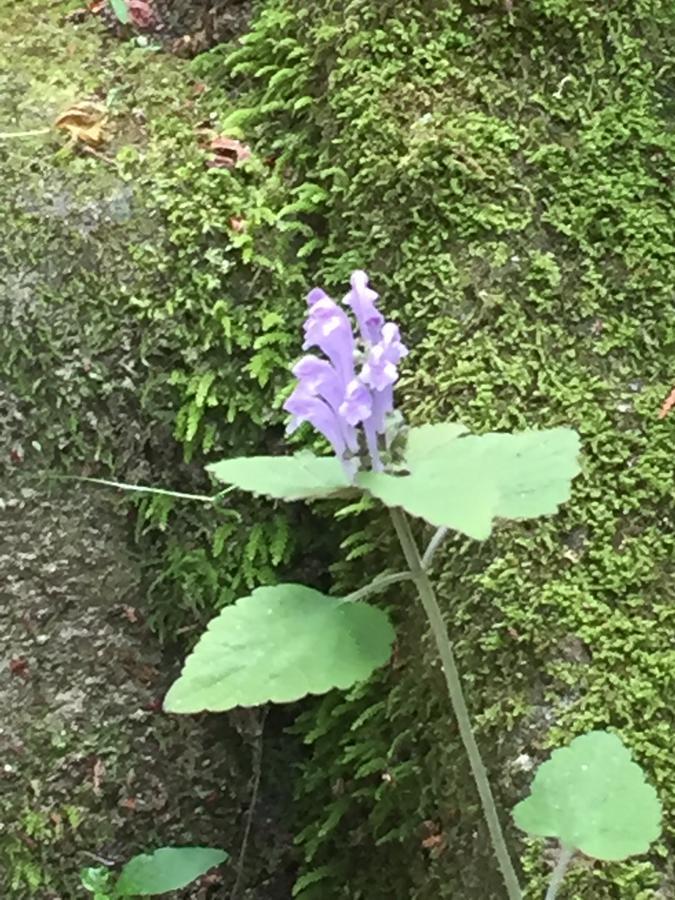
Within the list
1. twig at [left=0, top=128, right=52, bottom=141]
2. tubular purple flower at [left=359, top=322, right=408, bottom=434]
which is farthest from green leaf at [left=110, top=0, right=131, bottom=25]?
tubular purple flower at [left=359, top=322, right=408, bottom=434]

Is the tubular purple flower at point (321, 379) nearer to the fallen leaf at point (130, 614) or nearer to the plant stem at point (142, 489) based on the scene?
the plant stem at point (142, 489)

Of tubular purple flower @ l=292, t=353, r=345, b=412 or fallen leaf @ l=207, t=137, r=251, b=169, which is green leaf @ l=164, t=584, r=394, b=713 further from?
fallen leaf @ l=207, t=137, r=251, b=169

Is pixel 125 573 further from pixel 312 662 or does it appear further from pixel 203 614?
pixel 312 662

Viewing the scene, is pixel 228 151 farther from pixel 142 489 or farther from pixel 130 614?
pixel 130 614

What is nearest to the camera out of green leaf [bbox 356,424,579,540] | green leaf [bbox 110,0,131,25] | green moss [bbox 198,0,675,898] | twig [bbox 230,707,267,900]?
green leaf [bbox 356,424,579,540]

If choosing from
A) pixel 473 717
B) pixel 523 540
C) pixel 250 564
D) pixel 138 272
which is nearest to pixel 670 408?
pixel 523 540
